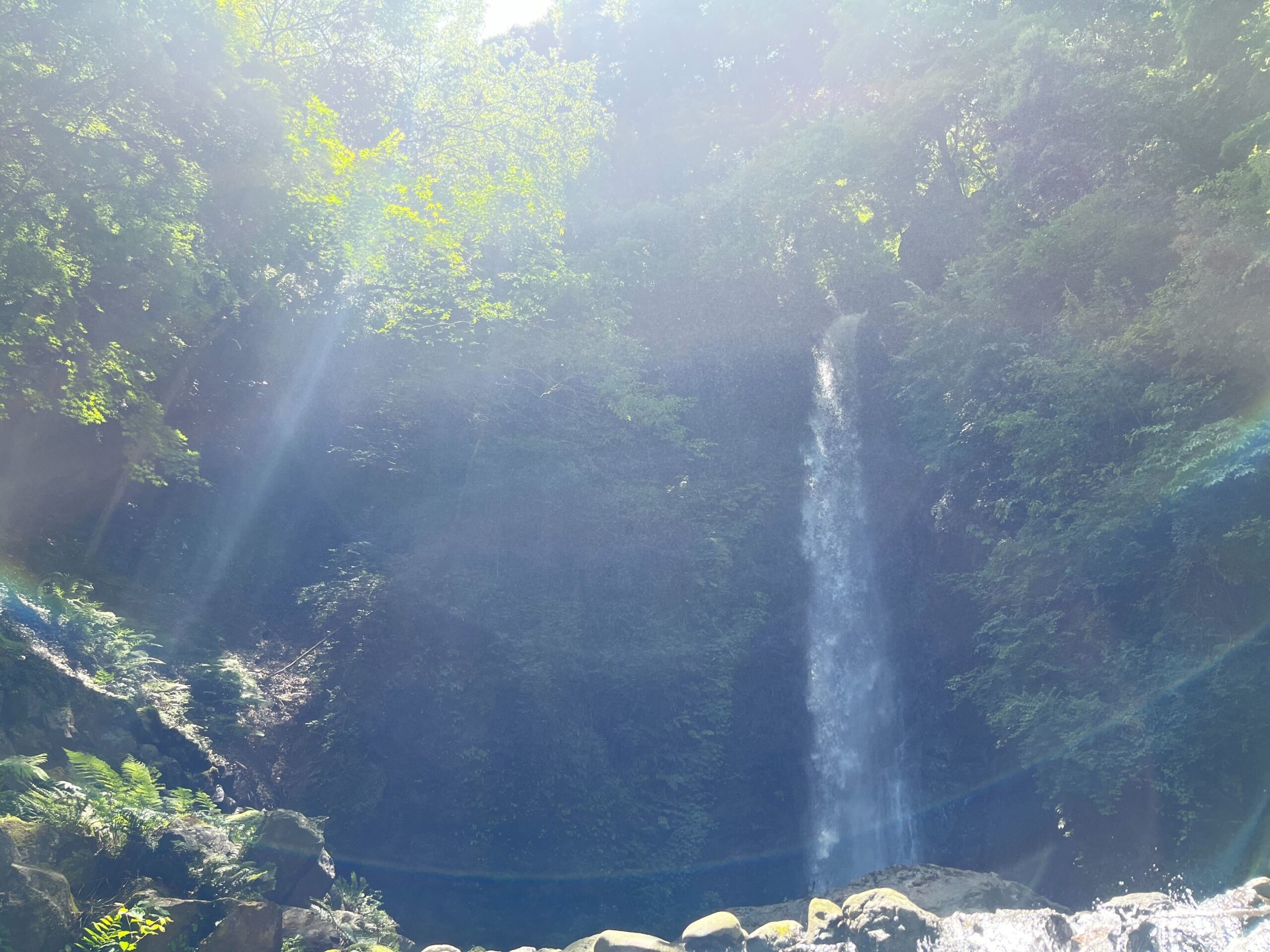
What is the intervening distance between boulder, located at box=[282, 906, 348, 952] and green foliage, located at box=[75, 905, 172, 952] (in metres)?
1.74

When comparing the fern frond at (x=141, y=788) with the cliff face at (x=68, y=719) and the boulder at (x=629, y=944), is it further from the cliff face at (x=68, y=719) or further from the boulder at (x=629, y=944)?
the boulder at (x=629, y=944)

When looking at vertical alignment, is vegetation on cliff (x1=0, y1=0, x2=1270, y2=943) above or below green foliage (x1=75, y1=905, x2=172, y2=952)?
above

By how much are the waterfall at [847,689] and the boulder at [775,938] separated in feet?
19.0

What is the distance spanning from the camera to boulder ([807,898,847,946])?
10002mm

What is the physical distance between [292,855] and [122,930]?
509cm

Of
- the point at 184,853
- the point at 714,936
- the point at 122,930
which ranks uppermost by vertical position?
the point at 184,853

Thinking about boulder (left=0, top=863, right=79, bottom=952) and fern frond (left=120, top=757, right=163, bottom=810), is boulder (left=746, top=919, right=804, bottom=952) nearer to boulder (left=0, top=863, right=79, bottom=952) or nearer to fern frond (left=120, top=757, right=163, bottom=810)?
fern frond (left=120, top=757, right=163, bottom=810)

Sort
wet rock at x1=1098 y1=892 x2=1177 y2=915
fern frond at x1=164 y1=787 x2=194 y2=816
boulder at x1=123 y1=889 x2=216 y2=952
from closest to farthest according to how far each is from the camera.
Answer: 1. boulder at x1=123 y1=889 x2=216 y2=952
2. fern frond at x1=164 y1=787 x2=194 y2=816
3. wet rock at x1=1098 y1=892 x2=1177 y2=915

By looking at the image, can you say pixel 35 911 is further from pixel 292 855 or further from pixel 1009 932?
pixel 1009 932

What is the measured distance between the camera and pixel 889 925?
31.2ft

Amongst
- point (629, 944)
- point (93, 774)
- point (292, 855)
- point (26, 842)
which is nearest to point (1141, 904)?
point (629, 944)

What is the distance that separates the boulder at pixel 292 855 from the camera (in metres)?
9.48

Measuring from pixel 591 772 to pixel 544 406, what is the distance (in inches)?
342

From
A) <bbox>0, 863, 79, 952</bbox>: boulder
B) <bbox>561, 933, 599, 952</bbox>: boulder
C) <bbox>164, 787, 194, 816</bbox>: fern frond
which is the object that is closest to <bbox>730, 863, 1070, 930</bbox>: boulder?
<bbox>561, 933, 599, 952</bbox>: boulder
